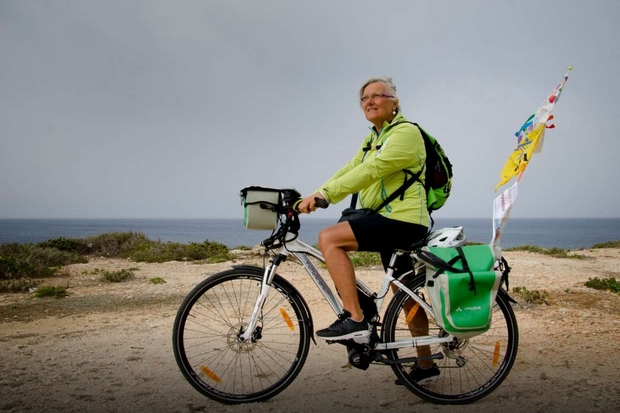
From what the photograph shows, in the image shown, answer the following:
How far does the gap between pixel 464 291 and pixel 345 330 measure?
1035 millimetres

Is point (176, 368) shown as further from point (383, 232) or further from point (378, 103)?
point (378, 103)

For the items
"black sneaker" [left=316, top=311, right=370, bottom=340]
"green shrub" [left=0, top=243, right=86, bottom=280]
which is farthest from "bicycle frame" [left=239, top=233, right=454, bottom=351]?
"green shrub" [left=0, top=243, right=86, bottom=280]

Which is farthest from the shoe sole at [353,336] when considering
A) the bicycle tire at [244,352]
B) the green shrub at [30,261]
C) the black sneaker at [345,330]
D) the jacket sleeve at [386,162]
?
the green shrub at [30,261]

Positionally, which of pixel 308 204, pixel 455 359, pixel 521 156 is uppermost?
pixel 521 156

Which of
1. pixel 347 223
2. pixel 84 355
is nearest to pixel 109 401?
pixel 84 355

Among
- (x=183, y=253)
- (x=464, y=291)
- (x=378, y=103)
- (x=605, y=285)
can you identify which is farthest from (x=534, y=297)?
(x=183, y=253)

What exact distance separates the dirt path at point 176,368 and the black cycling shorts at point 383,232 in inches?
54.8

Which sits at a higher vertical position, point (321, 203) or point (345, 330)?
point (321, 203)

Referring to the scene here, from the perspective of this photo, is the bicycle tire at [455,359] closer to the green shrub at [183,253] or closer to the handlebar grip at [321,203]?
the handlebar grip at [321,203]

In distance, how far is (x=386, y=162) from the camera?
11.1 feet

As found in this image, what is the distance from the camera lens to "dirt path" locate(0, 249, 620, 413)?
357cm

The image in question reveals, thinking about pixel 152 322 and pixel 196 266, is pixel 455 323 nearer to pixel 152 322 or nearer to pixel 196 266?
pixel 152 322

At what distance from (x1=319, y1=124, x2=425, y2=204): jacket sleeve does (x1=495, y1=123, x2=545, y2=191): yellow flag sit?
0.87 m

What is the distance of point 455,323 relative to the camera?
11.0 feet
